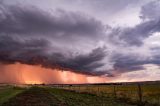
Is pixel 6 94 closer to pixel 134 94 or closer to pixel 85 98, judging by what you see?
pixel 85 98

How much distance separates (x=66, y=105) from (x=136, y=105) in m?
7.52

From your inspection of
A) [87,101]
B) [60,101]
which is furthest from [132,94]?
[60,101]

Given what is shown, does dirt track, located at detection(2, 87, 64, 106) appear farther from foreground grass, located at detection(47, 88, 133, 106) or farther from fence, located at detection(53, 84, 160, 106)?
fence, located at detection(53, 84, 160, 106)

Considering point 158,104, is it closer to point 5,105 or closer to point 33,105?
point 33,105

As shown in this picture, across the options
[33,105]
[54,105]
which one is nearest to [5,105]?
[33,105]

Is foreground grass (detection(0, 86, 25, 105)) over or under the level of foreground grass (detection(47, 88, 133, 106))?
over

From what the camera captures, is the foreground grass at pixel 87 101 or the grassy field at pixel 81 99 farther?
the grassy field at pixel 81 99

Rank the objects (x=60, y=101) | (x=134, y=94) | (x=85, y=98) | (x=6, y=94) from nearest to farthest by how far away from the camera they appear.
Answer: (x=60, y=101)
(x=85, y=98)
(x=134, y=94)
(x=6, y=94)

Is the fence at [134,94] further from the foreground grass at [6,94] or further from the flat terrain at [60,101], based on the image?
the foreground grass at [6,94]

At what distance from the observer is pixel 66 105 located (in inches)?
1035

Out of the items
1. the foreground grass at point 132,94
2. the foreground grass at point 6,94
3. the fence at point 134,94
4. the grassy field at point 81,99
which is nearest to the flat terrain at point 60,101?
the grassy field at point 81,99

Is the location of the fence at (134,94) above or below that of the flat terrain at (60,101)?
above

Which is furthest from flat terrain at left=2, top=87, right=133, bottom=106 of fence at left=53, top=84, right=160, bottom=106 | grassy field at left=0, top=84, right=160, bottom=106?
fence at left=53, top=84, right=160, bottom=106

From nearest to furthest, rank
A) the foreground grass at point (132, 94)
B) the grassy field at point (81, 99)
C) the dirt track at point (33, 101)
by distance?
1. the dirt track at point (33, 101)
2. the grassy field at point (81, 99)
3. the foreground grass at point (132, 94)
